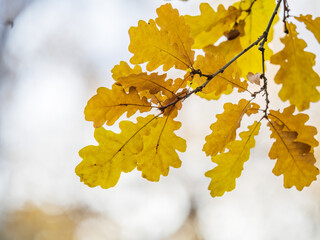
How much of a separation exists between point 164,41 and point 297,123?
1.77 ft

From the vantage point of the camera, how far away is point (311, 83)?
0.81 metres

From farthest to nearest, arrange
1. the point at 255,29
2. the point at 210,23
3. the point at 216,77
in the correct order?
1. the point at 255,29
2. the point at 210,23
3. the point at 216,77

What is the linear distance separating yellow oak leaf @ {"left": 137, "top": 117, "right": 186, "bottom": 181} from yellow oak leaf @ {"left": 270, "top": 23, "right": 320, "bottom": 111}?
14.3 inches

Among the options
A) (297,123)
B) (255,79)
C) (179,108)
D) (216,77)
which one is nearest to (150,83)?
(179,108)

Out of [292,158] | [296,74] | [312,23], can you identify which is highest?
[312,23]

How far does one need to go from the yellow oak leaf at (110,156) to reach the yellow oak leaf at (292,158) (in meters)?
0.46

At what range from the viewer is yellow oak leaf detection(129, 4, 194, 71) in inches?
36.3

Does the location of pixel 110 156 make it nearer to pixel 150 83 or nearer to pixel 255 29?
pixel 150 83

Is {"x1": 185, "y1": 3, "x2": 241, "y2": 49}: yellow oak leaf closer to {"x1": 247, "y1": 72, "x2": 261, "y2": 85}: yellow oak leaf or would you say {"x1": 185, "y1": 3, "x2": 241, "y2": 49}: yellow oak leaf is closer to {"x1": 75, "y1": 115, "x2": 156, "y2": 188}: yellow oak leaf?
{"x1": 247, "y1": 72, "x2": 261, "y2": 85}: yellow oak leaf

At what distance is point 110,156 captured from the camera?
0.90 metres

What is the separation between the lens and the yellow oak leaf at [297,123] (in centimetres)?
97

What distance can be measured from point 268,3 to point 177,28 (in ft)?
1.57

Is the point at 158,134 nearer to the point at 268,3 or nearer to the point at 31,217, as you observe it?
the point at 268,3

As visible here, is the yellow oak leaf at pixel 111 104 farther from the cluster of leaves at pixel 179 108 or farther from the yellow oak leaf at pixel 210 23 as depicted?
the yellow oak leaf at pixel 210 23
